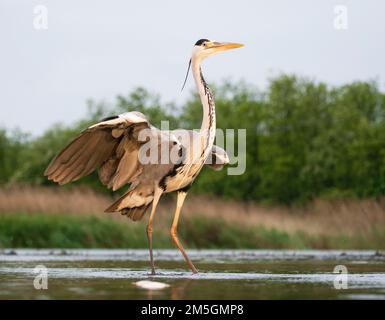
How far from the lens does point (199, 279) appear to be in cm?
1191

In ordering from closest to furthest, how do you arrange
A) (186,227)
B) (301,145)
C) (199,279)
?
(199,279), (186,227), (301,145)

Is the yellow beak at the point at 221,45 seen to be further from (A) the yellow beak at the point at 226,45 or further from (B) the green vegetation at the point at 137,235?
(B) the green vegetation at the point at 137,235

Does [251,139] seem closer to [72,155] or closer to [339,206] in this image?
[339,206]

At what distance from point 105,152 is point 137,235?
1050cm

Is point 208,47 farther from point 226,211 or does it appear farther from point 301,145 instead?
point 301,145

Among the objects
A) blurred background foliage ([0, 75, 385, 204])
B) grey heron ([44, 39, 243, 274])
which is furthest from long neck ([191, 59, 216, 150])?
blurred background foliage ([0, 75, 385, 204])

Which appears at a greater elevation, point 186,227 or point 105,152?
point 105,152

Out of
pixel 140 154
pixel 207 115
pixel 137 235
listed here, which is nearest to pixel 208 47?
pixel 207 115

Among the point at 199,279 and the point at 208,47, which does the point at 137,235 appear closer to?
the point at 208,47

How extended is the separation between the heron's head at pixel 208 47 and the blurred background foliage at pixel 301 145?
24102mm

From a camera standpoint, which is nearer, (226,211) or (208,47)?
(208,47)

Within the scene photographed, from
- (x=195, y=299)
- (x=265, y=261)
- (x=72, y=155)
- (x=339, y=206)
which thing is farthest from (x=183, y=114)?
(x=195, y=299)

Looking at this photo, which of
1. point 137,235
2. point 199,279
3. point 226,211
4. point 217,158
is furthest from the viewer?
point 226,211

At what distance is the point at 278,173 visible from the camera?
140 feet
